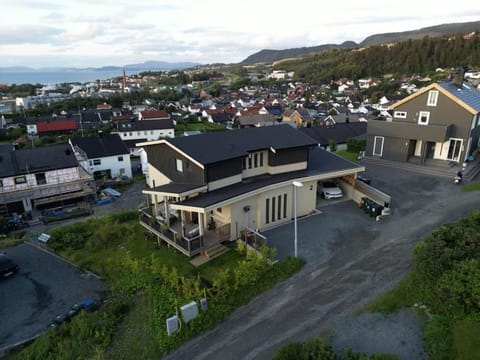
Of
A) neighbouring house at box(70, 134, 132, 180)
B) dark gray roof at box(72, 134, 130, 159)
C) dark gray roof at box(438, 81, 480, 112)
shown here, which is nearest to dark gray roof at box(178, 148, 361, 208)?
dark gray roof at box(438, 81, 480, 112)

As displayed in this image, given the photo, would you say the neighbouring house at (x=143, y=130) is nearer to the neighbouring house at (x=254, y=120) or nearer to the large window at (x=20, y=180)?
the neighbouring house at (x=254, y=120)

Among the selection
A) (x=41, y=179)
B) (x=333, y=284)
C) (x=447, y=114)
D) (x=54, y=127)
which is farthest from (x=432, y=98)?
(x=54, y=127)

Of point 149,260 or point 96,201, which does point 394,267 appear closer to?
point 149,260

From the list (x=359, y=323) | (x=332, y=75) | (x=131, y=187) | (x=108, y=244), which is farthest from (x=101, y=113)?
(x=332, y=75)

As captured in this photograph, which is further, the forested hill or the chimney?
the forested hill

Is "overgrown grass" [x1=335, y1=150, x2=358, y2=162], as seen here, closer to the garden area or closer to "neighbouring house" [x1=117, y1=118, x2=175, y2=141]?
the garden area

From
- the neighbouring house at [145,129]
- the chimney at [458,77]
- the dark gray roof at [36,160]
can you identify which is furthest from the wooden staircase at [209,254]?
the neighbouring house at [145,129]

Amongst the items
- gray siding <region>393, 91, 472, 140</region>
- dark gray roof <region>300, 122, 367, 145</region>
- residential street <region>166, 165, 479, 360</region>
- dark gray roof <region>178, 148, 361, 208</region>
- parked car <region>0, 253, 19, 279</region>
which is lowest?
parked car <region>0, 253, 19, 279</region>
